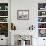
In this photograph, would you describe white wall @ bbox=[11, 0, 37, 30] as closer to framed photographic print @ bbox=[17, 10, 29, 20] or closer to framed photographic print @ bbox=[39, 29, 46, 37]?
framed photographic print @ bbox=[17, 10, 29, 20]

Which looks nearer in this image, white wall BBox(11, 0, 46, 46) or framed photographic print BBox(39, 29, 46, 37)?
white wall BBox(11, 0, 46, 46)

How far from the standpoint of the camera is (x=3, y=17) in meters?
6.64

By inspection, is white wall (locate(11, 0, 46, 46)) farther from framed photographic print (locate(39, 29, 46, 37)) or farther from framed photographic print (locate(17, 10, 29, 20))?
framed photographic print (locate(39, 29, 46, 37))

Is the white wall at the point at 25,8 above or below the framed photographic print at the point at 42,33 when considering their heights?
above

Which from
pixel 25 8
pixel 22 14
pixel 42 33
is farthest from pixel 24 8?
pixel 42 33

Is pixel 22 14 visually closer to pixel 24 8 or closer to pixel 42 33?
pixel 24 8

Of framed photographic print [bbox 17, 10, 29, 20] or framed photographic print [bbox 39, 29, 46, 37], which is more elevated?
framed photographic print [bbox 17, 10, 29, 20]

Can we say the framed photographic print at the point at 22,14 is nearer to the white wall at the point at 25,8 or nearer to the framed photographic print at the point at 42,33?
the white wall at the point at 25,8

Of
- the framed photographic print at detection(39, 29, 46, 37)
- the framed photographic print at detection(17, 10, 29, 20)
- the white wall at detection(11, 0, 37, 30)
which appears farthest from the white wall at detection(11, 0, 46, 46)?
the framed photographic print at detection(39, 29, 46, 37)

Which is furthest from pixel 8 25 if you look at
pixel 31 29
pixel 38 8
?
pixel 38 8

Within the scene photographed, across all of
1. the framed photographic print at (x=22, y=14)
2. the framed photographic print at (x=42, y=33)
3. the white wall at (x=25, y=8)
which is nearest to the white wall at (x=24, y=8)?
the white wall at (x=25, y=8)

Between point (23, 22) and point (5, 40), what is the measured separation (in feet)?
4.51

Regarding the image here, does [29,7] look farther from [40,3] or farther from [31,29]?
[31,29]

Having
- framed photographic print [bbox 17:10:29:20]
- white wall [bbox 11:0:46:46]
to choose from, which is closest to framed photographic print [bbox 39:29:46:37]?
white wall [bbox 11:0:46:46]
